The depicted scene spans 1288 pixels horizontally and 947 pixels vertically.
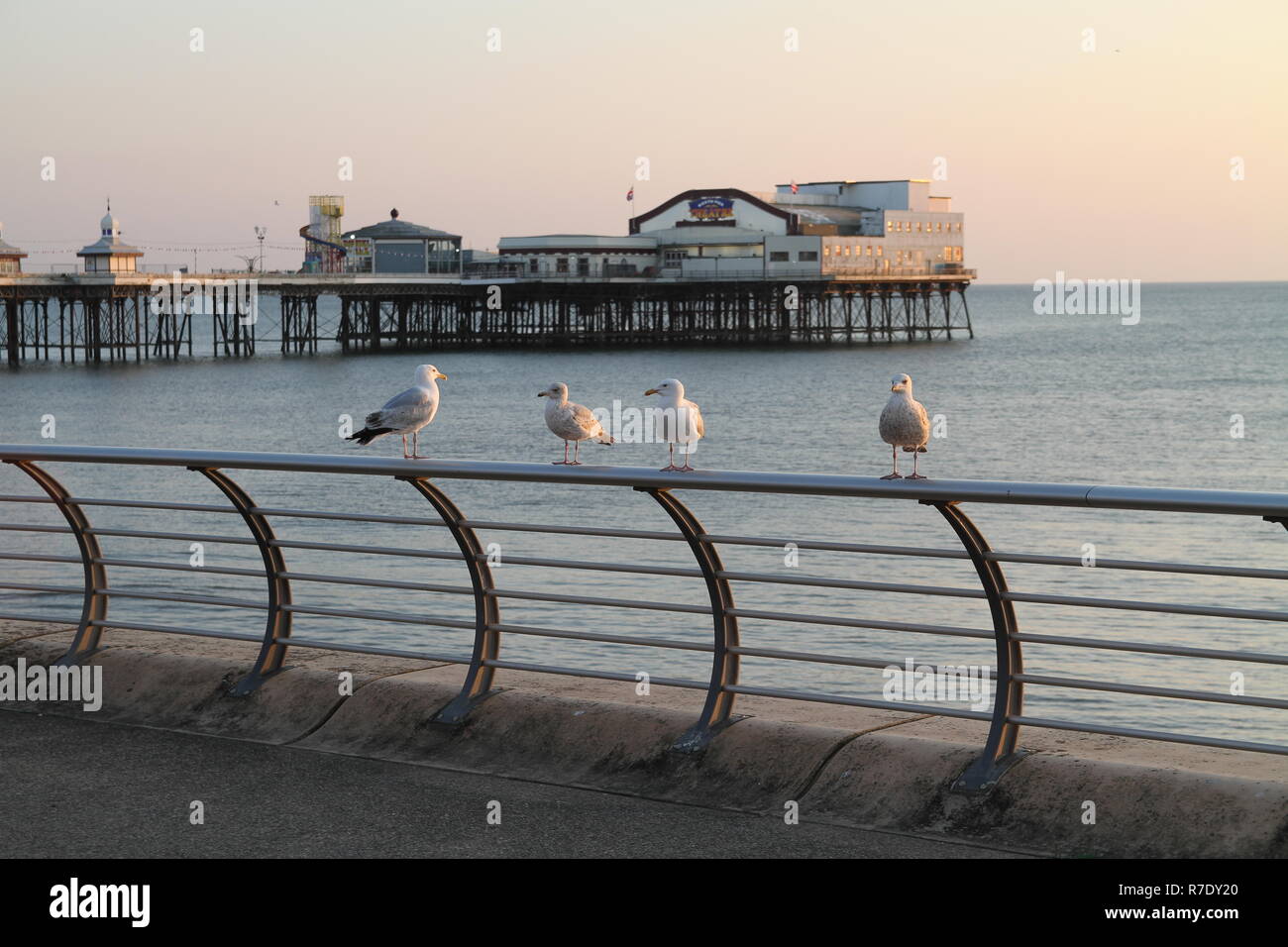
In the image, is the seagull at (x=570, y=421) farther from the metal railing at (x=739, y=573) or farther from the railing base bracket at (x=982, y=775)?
the railing base bracket at (x=982, y=775)

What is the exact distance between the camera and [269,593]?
6223mm

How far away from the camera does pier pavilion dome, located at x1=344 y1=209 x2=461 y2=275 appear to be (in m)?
109

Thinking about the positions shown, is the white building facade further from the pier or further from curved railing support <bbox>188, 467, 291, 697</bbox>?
curved railing support <bbox>188, 467, 291, 697</bbox>

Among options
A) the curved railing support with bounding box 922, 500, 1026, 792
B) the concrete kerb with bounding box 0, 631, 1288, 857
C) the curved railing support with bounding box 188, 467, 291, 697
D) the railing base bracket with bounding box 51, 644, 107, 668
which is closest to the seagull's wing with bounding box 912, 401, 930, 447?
the curved railing support with bounding box 922, 500, 1026, 792

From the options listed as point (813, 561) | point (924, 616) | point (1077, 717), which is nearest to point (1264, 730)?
point (1077, 717)

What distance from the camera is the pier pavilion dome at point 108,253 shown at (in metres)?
86.5

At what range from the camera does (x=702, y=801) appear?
5238 millimetres

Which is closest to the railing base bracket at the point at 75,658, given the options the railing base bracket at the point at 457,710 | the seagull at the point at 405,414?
the seagull at the point at 405,414

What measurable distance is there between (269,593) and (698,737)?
1772 mm

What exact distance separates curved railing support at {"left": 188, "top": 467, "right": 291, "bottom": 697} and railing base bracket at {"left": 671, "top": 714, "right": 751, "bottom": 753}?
165cm

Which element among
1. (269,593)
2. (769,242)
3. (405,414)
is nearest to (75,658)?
(269,593)

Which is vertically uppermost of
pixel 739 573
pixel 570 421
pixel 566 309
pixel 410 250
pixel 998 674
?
pixel 410 250

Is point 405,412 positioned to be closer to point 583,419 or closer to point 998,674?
point 583,419
